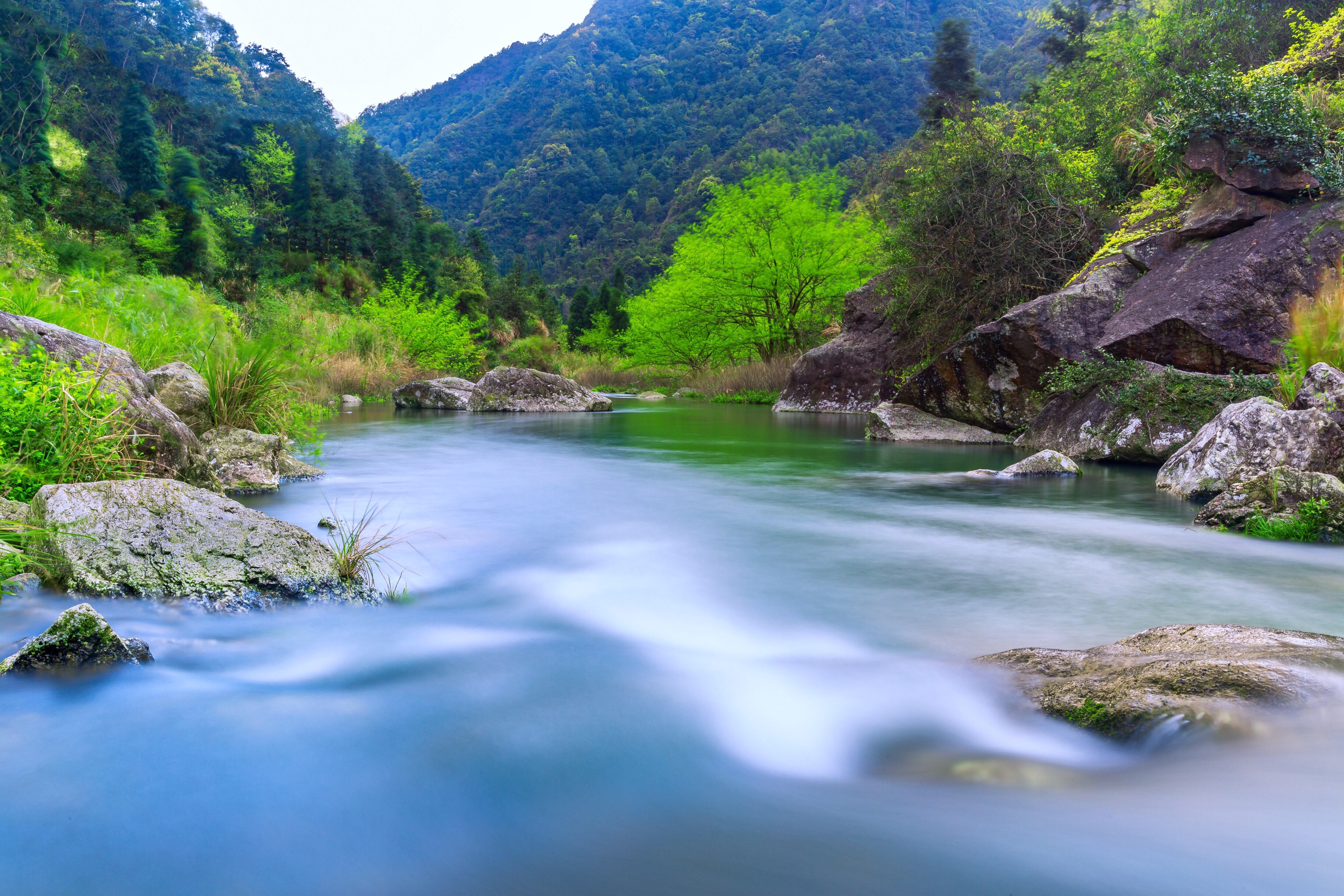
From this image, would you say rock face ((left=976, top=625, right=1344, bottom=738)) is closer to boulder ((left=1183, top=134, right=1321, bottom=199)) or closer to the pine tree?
boulder ((left=1183, top=134, right=1321, bottom=199))

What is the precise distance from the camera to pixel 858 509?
20.7 feet

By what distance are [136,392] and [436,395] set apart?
1545 centimetres

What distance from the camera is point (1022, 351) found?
34.0ft

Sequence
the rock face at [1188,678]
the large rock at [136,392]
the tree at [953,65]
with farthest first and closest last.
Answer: the tree at [953,65] → the large rock at [136,392] → the rock face at [1188,678]

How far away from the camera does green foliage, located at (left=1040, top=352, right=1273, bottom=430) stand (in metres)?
7.64

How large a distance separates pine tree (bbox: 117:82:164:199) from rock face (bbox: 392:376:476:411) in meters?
23.0

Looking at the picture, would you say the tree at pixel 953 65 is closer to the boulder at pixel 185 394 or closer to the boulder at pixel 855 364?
the boulder at pixel 855 364

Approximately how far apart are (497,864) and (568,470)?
7.29 metres

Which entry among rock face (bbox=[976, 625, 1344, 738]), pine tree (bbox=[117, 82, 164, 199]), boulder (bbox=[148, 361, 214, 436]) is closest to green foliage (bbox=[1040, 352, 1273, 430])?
rock face (bbox=[976, 625, 1344, 738])

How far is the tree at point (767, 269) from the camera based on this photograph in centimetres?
2422

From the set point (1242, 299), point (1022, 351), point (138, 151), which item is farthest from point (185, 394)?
point (138, 151)

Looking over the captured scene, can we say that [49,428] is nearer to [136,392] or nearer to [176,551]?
[136,392]

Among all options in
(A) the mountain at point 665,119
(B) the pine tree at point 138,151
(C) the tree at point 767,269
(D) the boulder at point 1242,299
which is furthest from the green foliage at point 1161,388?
(A) the mountain at point 665,119

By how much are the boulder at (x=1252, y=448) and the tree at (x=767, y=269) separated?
57.4ft
